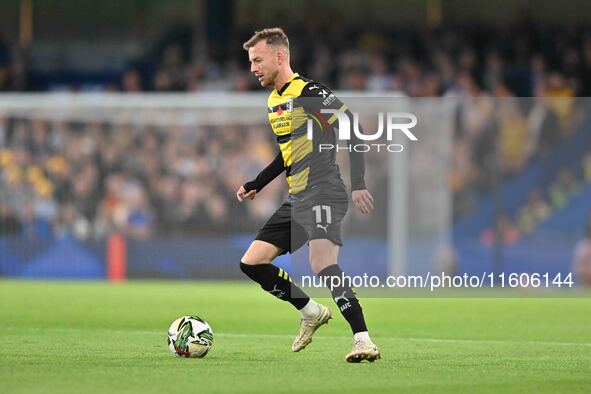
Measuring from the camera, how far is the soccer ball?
9266mm

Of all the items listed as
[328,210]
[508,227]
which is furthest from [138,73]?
[328,210]

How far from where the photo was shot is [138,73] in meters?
27.3

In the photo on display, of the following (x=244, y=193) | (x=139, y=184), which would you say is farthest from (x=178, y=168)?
(x=244, y=193)

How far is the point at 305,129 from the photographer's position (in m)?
9.28

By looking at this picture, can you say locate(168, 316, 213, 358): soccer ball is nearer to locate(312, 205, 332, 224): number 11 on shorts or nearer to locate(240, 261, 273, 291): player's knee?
locate(240, 261, 273, 291): player's knee

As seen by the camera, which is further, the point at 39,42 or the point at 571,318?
the point at 39,42

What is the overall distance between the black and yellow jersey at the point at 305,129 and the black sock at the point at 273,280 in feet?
1.93

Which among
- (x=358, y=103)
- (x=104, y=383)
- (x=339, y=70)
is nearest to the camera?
(x=104, y=383)

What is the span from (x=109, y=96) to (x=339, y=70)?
5.54m

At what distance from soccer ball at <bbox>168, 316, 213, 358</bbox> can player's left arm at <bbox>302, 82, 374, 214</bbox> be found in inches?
58.5

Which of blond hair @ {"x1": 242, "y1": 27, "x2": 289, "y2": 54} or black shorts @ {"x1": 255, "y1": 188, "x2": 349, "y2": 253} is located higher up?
blond hair @ {"x1": 242, "y1": 27, "x2": 289, "y2": 54}

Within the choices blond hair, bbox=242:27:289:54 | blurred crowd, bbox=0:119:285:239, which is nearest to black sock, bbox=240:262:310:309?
blond hair, bbox=242:27:289:54

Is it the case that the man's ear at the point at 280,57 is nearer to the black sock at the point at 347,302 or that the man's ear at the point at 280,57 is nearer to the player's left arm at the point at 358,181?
the player's left arm at the point at 358,181

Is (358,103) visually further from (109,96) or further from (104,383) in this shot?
(104,383)
